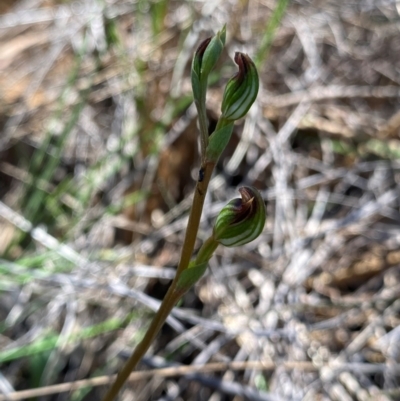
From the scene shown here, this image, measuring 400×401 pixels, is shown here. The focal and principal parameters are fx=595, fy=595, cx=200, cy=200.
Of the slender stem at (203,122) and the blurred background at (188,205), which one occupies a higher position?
the slender stem at (203,122)

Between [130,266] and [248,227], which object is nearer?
[248,227]

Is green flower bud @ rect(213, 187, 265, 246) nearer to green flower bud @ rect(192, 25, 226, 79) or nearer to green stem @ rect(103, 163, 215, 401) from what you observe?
green stem @ rect(103, 163, 215, 401)

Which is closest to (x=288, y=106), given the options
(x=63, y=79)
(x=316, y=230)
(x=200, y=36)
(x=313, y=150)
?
(x=313, y=150)

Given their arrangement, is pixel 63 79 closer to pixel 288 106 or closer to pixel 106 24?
pixel 106 24

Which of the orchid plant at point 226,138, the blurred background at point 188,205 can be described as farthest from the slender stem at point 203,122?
the blurred background at point 188,205

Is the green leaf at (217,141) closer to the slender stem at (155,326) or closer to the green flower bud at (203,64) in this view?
the green flower bud at (203,64)

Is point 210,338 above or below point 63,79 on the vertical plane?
below

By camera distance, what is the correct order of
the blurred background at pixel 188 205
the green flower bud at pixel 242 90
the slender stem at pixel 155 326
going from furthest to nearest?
→ the blurred background at pixel 188 205, the slender stem at pixel 155 326, the green flower bud at pixel 242 90
